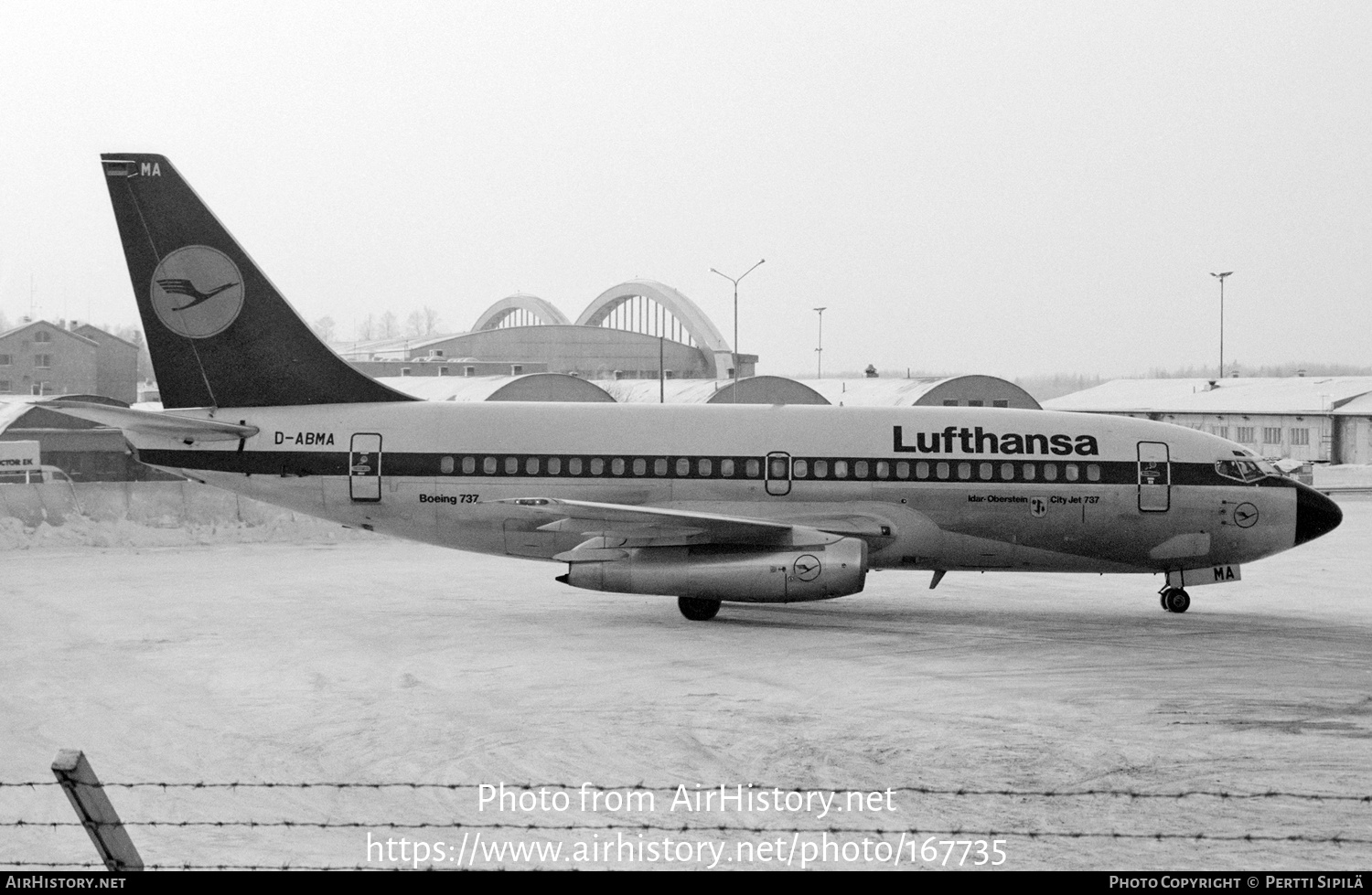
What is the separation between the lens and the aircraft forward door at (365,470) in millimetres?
21344

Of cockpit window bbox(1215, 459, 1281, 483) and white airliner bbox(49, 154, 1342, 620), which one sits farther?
cockpit window bbox(1215, 459, 1281, 483)

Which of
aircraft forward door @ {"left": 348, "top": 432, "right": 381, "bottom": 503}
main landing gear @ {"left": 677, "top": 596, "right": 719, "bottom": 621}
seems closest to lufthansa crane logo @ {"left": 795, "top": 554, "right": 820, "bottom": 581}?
main landing gear @ {"left": 677, "top": 596, "right": 719, "bottom": 621}

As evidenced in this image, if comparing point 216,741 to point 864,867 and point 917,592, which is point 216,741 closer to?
point 864,867

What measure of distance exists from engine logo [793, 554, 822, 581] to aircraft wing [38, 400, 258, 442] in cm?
899

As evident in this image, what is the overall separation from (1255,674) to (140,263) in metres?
17.8

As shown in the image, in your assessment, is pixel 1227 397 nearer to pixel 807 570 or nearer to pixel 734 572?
pixel 807 570

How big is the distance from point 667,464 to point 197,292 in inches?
322

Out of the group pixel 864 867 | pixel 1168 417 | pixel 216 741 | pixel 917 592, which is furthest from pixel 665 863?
pixel 1168 417

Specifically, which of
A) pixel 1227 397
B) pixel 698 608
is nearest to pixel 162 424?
pixel 698 608

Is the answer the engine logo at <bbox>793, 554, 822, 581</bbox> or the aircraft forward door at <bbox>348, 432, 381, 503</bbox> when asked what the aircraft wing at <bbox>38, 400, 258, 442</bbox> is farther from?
the engine logo at <bbox>793, 554, 822, 581</bbox>

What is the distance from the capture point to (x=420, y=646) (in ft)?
62.0

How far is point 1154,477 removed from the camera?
21.4 m

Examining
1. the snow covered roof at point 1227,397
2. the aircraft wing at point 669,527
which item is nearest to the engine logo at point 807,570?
the aircraft wing at point 669,527

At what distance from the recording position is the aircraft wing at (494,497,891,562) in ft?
63.9
